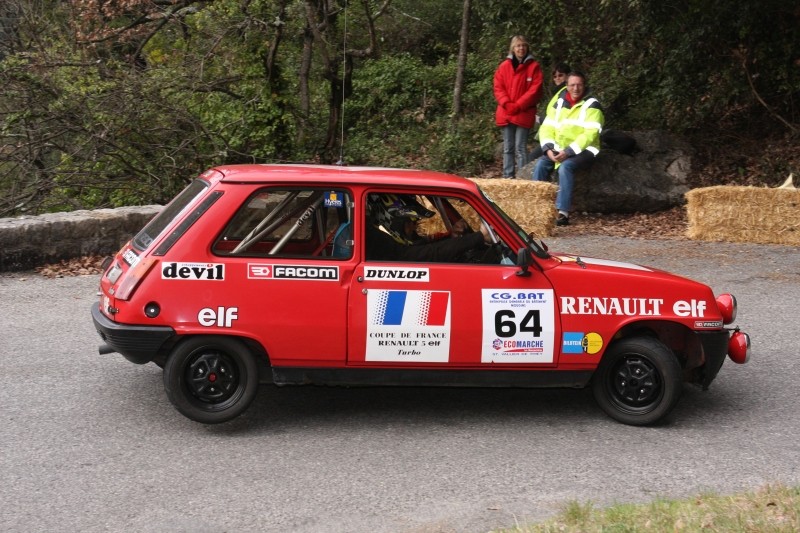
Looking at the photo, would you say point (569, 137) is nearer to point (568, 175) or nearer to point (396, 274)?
point (568, 175)

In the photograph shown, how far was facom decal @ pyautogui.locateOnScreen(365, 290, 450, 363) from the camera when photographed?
5895mm

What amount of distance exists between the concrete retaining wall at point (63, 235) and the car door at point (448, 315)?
5737mm

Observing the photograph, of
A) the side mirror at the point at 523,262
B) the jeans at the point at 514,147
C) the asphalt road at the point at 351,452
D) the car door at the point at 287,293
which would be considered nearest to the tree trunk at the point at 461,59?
the jeans at the point at 514,147

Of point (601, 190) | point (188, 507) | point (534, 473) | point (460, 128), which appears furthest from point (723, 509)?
point (460, 128)

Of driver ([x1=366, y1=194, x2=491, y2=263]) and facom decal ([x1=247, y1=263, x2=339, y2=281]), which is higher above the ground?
driver ([x1=366, y1=194, x2=491, y2=263])

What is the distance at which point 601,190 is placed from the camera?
546 inches

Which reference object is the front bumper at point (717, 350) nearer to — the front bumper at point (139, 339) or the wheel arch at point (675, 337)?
the wheel arch at point (675, 337)

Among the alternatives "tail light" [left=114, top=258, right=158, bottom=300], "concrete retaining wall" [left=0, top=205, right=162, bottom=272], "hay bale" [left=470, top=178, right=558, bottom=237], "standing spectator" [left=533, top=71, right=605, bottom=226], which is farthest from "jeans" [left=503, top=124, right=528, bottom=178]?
"tail light" [left=114, top=258, right=158, bottom=300]

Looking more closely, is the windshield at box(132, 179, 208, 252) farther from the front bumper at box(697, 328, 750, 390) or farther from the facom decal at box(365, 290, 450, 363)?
the front bumper at box(697, 328, 750, 390)

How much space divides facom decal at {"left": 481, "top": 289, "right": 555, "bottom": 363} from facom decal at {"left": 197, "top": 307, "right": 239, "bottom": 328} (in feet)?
4.96

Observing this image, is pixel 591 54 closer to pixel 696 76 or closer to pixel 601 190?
pixel 696 76

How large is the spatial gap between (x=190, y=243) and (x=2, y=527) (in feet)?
6.31

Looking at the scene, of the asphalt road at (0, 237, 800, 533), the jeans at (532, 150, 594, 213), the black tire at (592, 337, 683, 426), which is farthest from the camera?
the jeans at (532, 150, 594, 213)

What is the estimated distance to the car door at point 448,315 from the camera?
5.90m
